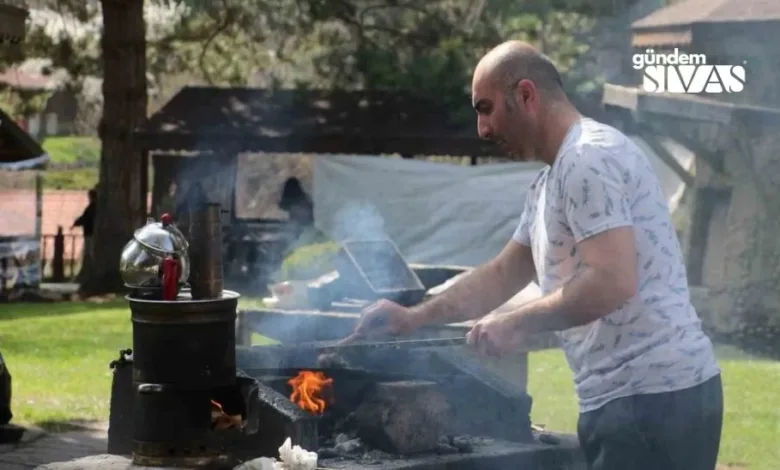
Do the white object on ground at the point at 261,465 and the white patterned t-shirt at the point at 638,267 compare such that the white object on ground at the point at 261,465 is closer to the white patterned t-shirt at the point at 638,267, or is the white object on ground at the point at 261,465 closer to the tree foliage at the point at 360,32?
the white patterned t-shirt at the point at 638,267

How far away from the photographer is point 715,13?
1583 cm

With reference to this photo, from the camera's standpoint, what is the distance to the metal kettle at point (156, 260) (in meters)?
4.98

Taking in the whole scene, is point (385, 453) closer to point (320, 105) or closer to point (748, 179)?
point (748, 179)

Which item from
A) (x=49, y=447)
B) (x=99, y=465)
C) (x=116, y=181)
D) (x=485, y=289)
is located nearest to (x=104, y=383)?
(x=49, y=447)

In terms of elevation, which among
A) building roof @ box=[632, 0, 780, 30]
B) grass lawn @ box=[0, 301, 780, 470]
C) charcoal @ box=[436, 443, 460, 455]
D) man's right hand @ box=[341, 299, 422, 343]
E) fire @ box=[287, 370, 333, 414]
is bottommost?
grass lawn @ box=[0, 301, 780, 470]

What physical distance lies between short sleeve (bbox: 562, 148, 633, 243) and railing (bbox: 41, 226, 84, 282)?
20.8m

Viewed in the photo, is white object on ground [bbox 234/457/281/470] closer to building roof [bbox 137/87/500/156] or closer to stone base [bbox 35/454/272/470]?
stone base [bbox 35/454/272/470]

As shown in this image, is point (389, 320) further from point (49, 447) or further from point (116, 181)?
point (116, 181)

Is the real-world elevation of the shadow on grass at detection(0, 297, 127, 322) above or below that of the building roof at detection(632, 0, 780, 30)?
below

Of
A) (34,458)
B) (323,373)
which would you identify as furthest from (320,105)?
(323,373)

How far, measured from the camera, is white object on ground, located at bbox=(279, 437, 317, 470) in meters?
4.89

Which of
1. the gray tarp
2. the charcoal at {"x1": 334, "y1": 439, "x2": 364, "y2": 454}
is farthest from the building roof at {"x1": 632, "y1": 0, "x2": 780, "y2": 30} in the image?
the charcoal at {"x1": 334, "y1": 439, "x2": 364, "y2": 454}

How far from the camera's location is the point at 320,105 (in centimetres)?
2270

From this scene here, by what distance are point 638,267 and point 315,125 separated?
18431mm
